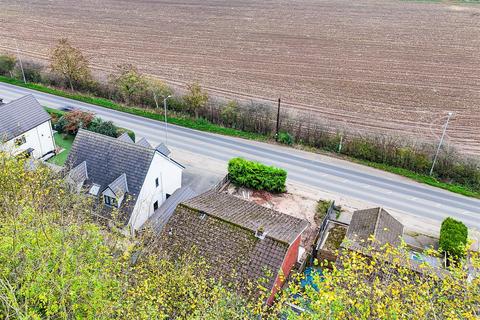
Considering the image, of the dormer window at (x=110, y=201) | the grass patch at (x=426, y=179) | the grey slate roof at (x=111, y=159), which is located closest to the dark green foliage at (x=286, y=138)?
the grass patch at (x=426, y=179)

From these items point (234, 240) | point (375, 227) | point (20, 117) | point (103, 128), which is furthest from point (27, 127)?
point (375, 227)

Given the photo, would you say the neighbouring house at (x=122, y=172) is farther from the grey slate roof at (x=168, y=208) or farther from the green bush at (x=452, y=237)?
the green bush at (x=452, y=237)

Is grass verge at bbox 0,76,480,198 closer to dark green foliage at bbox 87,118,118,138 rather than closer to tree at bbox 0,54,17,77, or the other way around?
tree at bbox 0,54,17,77

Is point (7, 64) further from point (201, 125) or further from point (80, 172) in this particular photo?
point (80, 172)

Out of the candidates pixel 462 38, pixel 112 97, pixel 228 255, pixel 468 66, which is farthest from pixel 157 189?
pixel 462 38

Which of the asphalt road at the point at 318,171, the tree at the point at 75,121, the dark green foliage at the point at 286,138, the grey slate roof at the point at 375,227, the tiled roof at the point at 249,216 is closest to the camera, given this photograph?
the tiled roof at the point at 249,216

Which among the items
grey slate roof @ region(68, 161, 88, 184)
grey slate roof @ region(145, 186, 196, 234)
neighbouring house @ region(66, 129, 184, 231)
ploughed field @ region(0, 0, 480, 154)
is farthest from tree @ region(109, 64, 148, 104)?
grey slate roof @ region(145, 186, 196, 234)
